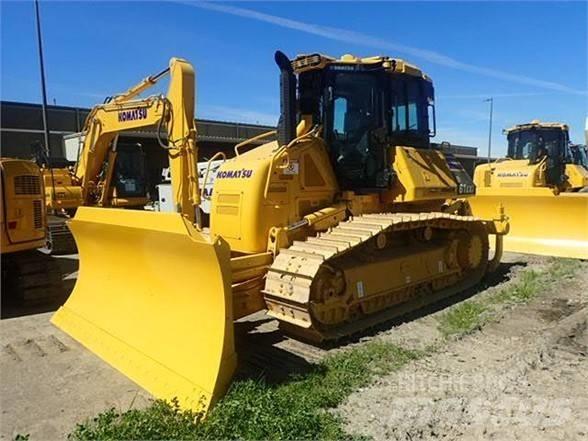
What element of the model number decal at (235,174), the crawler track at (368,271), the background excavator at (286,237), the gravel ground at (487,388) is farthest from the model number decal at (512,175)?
the model number decal at (235,174)

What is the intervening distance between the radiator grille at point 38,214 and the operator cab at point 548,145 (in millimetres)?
11908

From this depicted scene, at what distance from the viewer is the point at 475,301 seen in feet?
21.3

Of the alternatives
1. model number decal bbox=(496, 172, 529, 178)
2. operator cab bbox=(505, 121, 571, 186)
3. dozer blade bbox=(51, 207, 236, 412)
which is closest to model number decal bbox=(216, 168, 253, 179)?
dozer blade bbox=(51, 207, 236, 412)

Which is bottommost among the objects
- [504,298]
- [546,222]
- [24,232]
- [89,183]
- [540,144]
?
[504,298]

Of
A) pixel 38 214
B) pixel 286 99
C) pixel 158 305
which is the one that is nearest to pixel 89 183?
pixel 38 214

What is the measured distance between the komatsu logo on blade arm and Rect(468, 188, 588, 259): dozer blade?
21.9 feet

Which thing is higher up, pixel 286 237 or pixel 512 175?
pixel 512 175

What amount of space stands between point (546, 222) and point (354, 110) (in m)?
5.15

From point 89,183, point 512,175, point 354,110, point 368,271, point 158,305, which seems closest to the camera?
point 158,305

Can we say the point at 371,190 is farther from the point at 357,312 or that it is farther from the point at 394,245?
the point at 357,312

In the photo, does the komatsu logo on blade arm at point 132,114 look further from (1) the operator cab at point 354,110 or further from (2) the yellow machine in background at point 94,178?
(1) the operator cab at point 354,110

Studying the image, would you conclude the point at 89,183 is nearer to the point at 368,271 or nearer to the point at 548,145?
the point at 368,271

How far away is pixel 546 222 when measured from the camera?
30.5 ft

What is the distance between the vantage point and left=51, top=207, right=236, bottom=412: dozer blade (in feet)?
12.7
